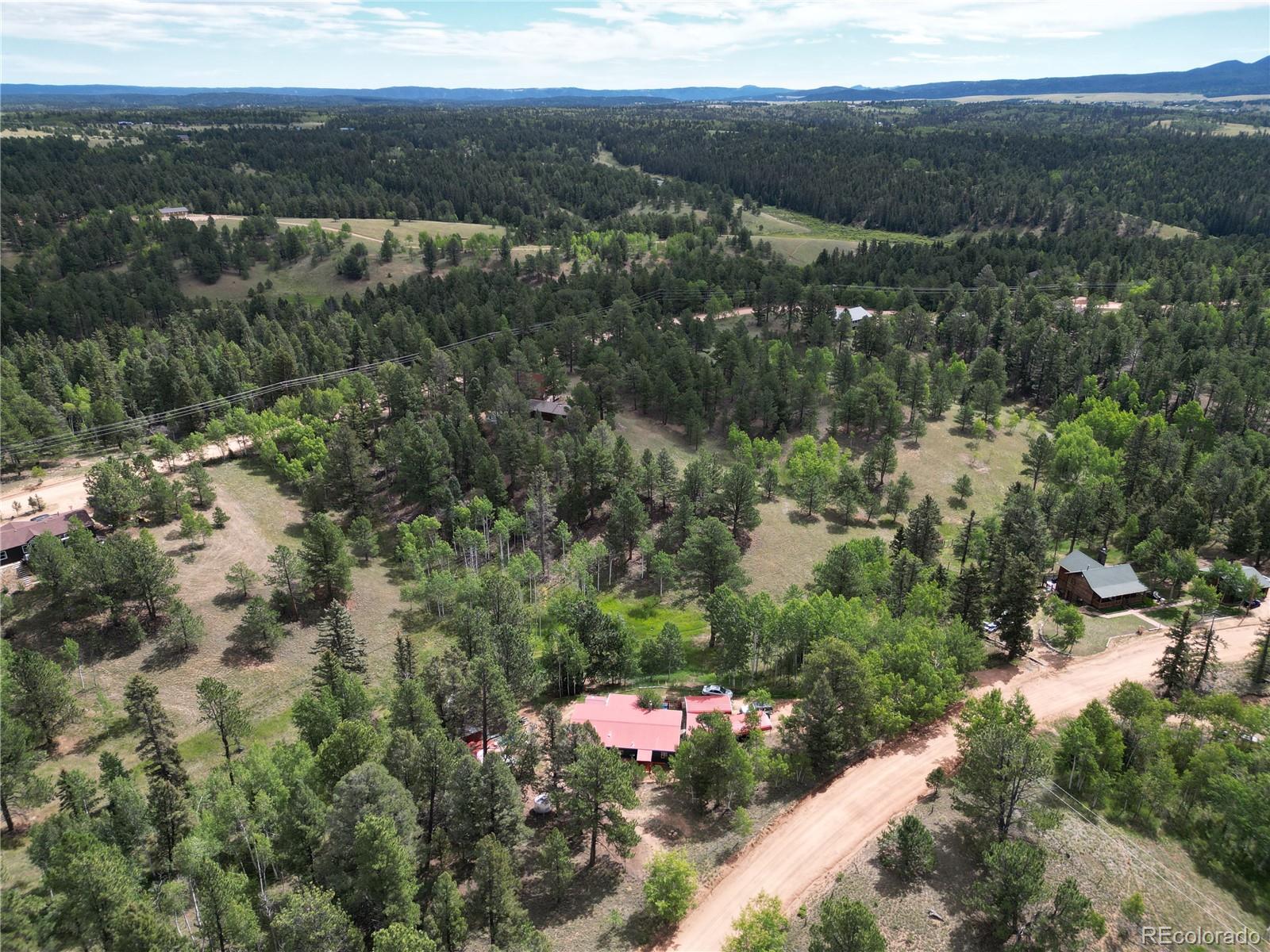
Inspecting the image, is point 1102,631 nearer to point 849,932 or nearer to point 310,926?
point 849,932

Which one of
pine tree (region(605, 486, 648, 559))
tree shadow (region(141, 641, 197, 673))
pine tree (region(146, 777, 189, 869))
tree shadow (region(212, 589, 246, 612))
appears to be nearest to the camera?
pine tree (region(146, 777, 189, 869))

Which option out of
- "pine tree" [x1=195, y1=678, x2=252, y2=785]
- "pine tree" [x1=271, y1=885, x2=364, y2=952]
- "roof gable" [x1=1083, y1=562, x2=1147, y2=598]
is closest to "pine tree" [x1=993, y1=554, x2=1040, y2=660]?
"roof gable" [x1=1083, y1=562, x2=1147, y2=598]

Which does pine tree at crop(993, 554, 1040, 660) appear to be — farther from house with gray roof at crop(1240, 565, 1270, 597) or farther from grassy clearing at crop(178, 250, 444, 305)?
→ grassy clearing at crop(178, 250, 444, 305)

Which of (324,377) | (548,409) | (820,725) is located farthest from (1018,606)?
(324,377)

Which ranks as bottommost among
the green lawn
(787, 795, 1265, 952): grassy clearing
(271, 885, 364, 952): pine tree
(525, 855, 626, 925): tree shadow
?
the green lawn

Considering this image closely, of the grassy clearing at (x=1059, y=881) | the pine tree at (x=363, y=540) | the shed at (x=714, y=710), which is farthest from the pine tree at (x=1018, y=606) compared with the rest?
the pine tree at (x=363, y=540)

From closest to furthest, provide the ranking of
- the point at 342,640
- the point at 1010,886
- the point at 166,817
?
the point at 1010,886 < the point at 166,817 < the point at 342,640

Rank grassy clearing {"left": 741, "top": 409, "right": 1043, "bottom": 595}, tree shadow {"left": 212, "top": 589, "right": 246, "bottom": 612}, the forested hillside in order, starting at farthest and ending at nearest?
grassy clearing {"left": 741, "top": 409, "right": 1043, "bottom": 595} < tree shadow {"left": 212, "top": 589, "right": 246, "bottom": 612} < the forested hillside
